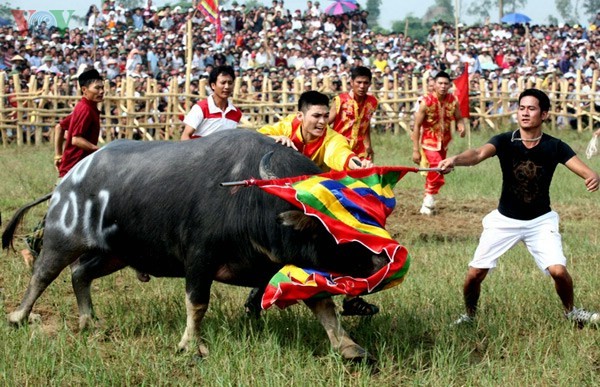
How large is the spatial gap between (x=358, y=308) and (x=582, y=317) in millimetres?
1345

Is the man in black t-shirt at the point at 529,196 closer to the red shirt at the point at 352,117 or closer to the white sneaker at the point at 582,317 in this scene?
the white sneaker at the point at 582,317

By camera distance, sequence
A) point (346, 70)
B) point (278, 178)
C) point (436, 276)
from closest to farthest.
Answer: point (278, 178), point (436, 276), point (346, 70)

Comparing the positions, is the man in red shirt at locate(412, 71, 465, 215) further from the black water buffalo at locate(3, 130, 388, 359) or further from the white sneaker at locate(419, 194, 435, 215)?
the black water buffalo at locate(3, 130, 388, 359)

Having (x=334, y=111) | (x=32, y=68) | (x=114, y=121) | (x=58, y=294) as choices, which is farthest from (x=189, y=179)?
(x=32, y=68)

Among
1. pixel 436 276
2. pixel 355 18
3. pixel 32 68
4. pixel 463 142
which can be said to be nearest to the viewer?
pixel 436 276

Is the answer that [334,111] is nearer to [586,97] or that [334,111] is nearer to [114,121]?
[114,121]

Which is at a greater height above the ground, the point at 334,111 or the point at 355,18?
the point at 355,18

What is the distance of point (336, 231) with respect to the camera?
4711mm

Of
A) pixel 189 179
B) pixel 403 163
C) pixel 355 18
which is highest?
pixel 355 18

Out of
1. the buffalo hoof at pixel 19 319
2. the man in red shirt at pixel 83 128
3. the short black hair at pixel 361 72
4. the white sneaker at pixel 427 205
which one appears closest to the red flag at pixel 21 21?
the white sneaker at pixel 427 205

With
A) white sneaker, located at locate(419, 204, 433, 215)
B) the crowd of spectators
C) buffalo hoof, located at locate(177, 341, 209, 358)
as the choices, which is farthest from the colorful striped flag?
the crowd of spectators

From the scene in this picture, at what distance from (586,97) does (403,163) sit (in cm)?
834

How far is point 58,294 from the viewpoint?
22.8ft

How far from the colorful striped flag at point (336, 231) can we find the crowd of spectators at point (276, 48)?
1673cm
